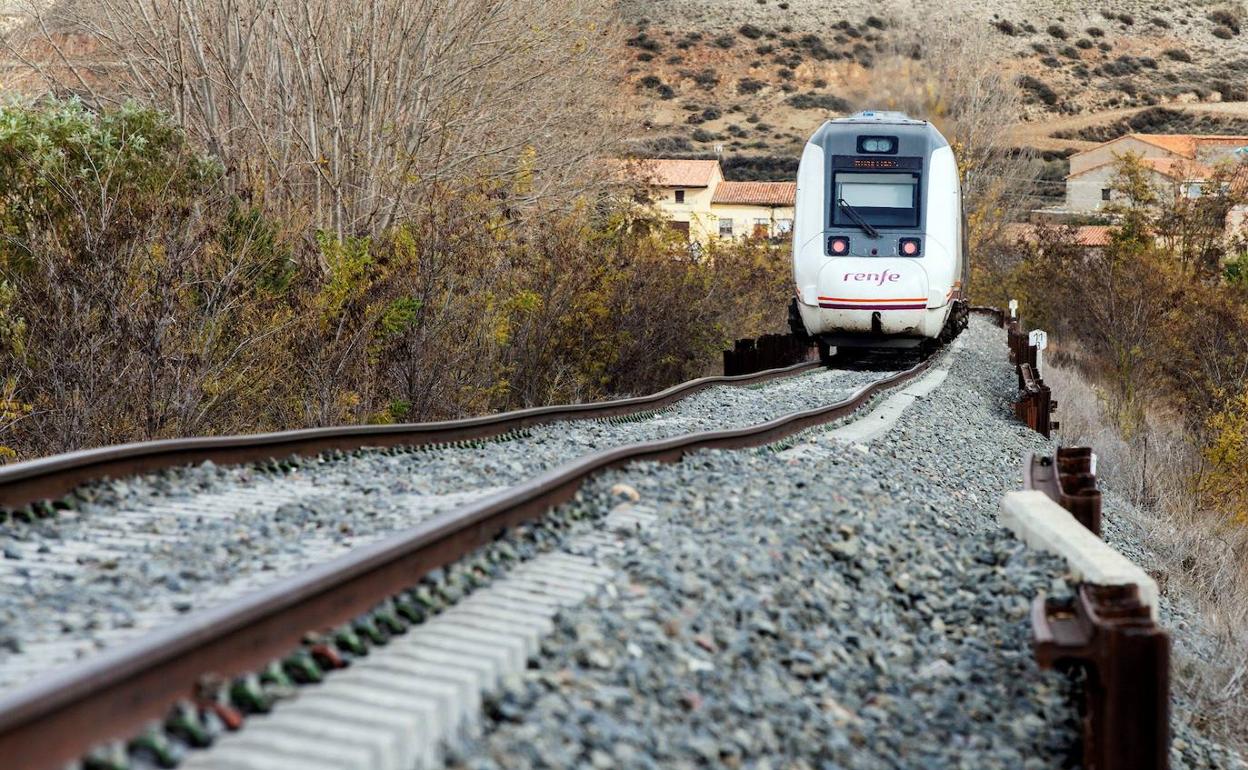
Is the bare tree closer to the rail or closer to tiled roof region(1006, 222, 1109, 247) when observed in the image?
the rail

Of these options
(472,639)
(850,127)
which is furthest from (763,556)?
(850,127)

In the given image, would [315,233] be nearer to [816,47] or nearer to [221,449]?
[221,449]

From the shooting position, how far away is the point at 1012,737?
4.39 meters

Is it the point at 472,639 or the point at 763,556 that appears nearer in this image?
the point at 472,639

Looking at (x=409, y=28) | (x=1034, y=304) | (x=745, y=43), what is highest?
(x=745, y=43)

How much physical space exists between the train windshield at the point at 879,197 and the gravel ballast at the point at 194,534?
9805 millimetres

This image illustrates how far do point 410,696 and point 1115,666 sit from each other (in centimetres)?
216

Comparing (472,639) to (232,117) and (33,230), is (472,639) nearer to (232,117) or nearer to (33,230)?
(33,230)

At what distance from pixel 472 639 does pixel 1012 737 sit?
1.88 metres

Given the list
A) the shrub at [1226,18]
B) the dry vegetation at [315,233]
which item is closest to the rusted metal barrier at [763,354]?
the dry vegetation at [315,233]

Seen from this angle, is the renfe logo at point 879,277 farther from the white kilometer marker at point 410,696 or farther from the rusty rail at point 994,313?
the rusty rail at point 994,313

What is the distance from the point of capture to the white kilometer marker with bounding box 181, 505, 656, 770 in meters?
3.00

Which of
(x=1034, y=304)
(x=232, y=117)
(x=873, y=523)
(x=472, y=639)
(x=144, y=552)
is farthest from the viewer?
(x=1034, y=304)

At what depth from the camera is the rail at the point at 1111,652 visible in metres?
3.94
